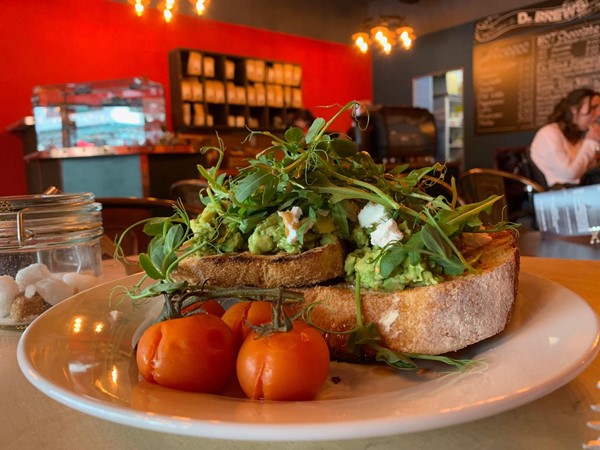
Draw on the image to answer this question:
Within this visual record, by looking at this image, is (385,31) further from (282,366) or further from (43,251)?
(282,366)

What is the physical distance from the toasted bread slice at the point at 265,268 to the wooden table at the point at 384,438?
0.99ft

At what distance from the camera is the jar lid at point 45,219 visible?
1110mm

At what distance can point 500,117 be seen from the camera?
8180mm

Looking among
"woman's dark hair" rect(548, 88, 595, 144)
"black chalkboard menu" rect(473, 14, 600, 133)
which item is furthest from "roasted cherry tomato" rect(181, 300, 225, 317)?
"black chalkboard menu" rect(473, 14, 600, 133)

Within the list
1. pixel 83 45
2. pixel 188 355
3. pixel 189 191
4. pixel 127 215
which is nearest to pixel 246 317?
pixel 188 355

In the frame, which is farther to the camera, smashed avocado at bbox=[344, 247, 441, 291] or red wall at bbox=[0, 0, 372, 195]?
red wall at bbox=[0, 0, 372, 195]

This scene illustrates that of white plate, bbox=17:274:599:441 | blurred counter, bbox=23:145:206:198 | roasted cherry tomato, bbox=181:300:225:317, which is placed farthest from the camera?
blurred counter, bbox=23:145:206:198

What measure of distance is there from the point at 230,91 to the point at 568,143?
15.5 ft

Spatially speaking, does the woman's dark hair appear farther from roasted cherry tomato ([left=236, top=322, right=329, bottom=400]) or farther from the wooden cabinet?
roasted cherry tomato ([left=236, top=322, right=329, bottom=400])

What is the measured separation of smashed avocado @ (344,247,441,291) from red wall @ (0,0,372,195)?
21.0 feet

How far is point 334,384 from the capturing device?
74 centimetres

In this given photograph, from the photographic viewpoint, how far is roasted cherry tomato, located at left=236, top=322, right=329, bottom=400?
0.63 m

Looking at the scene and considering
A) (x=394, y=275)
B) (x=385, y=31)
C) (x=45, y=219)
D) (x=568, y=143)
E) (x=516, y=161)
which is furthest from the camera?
→ (x=385, y=31)

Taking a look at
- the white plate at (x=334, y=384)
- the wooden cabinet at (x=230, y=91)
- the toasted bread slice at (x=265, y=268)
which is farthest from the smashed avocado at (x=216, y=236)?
the wooden cabinet at (x=230, y=91)
